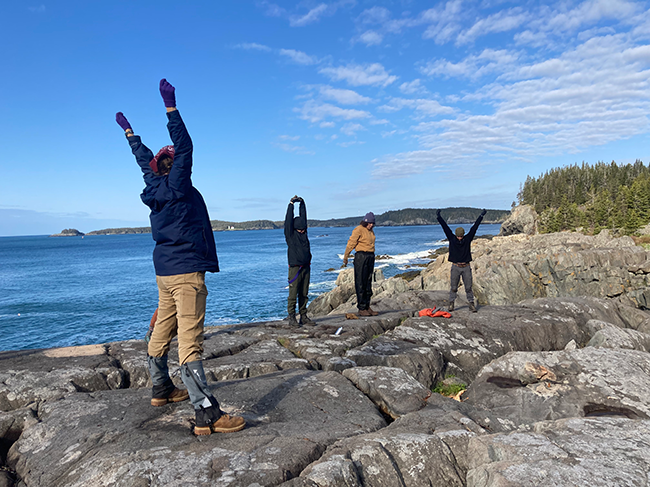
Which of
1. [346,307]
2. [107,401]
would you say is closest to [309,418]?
[107,401]

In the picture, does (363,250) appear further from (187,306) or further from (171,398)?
(187,306)

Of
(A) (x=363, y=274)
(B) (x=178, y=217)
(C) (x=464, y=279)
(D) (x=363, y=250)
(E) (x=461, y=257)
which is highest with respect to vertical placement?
(B) (x=178, y=217)

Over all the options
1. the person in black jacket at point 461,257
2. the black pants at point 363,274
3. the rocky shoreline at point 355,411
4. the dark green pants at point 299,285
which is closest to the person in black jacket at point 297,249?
the dark green pants at point 299,285

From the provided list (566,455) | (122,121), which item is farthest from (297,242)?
(566,455)

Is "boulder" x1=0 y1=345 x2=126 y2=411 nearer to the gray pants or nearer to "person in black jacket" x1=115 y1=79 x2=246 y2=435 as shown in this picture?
"person in black jacket" x1=115 y1=79 x2=246 y2=435

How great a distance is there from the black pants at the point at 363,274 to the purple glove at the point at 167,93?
727 centimetres

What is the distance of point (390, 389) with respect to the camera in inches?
209

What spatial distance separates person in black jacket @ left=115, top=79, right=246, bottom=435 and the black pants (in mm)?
6562

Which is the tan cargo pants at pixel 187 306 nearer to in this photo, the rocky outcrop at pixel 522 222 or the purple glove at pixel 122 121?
the purple glove at pixel 122 121

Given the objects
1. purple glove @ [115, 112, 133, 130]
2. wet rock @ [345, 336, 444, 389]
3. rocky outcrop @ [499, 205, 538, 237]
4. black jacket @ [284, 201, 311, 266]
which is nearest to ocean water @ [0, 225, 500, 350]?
black jacket @ [284, 201, 311, 266]

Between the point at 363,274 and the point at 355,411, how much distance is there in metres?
5.99

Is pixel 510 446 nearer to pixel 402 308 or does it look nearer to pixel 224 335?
pixel 224 335

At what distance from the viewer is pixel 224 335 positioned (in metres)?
8.67

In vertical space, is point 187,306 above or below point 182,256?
below
